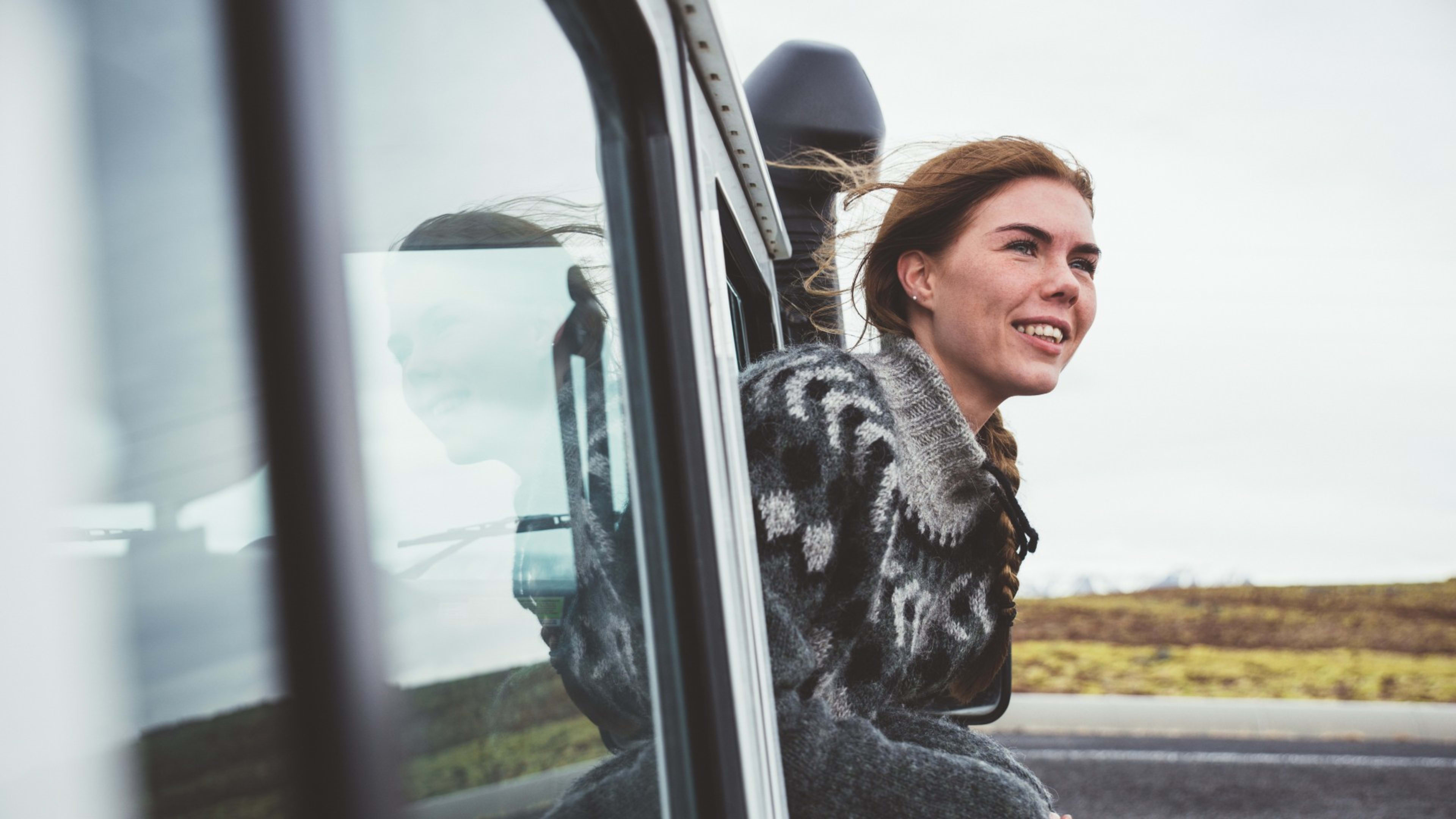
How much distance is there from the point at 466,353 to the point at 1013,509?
1.18m

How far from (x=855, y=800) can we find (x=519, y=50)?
0.89 meters

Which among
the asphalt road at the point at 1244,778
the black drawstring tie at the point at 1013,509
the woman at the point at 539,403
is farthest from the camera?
the asphalt road at the point at 1244,778

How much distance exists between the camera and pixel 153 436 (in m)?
0.38

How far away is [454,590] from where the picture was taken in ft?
2.00

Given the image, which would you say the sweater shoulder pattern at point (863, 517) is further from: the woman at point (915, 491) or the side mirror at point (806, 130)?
the side mirror at point (806, 130)

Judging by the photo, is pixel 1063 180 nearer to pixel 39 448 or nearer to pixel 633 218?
pixel 633 218

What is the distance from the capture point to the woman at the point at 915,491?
1204 mm

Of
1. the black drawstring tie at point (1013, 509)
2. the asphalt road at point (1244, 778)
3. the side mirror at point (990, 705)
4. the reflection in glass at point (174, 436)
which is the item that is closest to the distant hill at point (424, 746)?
the reflection in glass at point (174, 436)

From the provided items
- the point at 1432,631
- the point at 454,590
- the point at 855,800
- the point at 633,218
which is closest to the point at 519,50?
the point at 633,218

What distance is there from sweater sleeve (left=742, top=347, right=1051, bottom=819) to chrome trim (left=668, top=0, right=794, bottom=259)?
1.20 ft

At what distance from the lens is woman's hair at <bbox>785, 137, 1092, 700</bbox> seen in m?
1.79

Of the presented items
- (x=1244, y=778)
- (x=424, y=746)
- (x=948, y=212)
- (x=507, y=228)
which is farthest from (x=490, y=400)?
(x=1244, y=778)

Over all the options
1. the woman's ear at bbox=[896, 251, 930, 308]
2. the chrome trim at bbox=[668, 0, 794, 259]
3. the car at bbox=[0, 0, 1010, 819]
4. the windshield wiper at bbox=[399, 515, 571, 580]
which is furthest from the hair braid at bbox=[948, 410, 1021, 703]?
the windshield wiper at bbox=[399, 515, 571, 580]

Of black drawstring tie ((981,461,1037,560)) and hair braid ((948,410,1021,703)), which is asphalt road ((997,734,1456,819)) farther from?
black drawstring tie ((981,461,1037,560))
